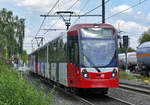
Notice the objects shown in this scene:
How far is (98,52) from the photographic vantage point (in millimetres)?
13406

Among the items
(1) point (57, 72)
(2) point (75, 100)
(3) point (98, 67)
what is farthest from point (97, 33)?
(1) point (57, 72)

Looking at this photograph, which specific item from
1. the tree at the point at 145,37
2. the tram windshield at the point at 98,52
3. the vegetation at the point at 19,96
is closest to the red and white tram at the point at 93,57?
the tram windshield at the point at 98,52

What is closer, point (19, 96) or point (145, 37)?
point (19, 96)

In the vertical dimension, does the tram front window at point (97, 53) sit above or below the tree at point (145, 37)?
below

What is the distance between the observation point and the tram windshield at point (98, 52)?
43.8ft

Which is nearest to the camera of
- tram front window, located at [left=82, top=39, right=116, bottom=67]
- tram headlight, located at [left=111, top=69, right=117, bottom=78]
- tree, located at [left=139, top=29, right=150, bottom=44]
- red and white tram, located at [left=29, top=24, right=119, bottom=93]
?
red and white tram, located at [left=29, top=24, right=119, bottom=93]

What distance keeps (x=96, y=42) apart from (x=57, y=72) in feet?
15.7

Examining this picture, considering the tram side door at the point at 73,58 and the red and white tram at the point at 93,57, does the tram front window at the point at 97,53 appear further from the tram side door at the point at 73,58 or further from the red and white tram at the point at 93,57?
the tram side door at the point at 73,58

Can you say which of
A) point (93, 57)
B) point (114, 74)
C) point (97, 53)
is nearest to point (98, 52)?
point (97, 53)

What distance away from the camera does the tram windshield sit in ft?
43.8

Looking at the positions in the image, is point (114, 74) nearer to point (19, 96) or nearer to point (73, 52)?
point (73, 52)

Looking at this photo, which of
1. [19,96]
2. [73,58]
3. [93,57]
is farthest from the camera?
[73,58]

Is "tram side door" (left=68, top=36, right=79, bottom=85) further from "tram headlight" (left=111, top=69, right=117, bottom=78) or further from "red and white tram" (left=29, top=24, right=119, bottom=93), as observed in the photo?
"tram headlight" (left=111, top=69, right=117, bottom=78)

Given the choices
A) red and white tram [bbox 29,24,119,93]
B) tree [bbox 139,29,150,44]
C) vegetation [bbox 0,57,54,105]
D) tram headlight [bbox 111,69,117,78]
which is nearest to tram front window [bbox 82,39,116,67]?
red and white tram [bbox 29,24,119,93]
